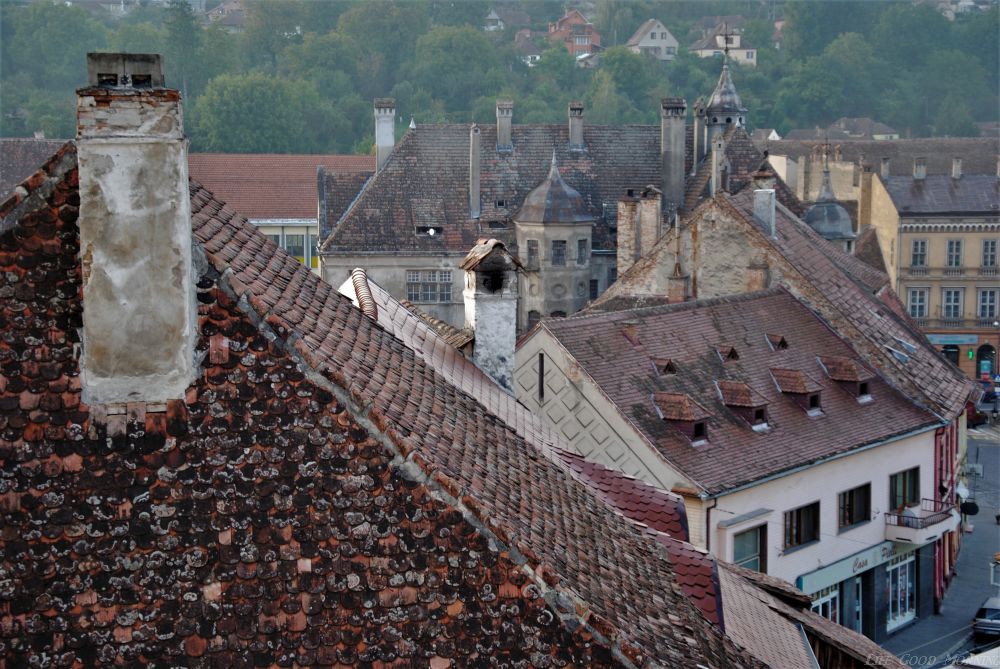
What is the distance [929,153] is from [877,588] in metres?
57.4

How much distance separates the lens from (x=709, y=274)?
113 feet

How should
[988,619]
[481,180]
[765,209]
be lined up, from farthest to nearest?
[481,180] → [765,209] → [988,619]

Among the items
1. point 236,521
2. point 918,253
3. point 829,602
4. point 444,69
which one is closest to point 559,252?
point 918,253

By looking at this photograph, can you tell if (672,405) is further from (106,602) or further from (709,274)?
(106,602)

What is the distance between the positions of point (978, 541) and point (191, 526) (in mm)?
34474

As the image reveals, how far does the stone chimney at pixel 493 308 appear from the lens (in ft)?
55.5

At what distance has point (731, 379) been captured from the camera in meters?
29.0

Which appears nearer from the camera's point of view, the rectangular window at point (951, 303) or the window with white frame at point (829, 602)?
the window with white frame at point (829, 602)

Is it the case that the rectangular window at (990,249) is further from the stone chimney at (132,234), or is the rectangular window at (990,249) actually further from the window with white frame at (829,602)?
the stone chimney at (132,234)

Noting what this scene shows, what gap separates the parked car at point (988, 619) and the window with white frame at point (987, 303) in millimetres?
36243

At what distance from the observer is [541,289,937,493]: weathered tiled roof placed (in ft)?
87.6

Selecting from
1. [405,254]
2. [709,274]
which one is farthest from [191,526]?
[405,254]

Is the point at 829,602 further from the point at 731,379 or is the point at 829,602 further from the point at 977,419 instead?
the point at 977,419

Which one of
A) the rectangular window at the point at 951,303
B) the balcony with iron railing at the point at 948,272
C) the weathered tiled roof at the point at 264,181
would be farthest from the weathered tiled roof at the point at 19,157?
the rectangular window at the point at 951,303
